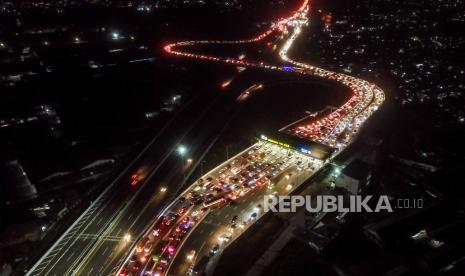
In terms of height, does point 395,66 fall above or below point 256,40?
below

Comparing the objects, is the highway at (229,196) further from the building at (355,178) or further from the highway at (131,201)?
the building at (355,178)

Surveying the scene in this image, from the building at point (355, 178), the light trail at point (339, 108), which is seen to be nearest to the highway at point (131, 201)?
the light trail at point (339, 108)

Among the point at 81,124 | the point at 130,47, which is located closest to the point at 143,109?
the point at 81,124

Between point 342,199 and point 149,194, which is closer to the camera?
point 342,199

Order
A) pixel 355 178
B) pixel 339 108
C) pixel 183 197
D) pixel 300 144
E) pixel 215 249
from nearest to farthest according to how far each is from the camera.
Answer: pixel 215 249 < pixel 355 178 < pixel 183 197 < pixel 300 144 < pixel 339 108

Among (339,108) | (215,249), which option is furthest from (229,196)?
(339,108)

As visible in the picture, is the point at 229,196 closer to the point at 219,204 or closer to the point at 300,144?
the point at 219,204

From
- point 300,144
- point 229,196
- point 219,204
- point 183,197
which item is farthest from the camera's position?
point 300,144

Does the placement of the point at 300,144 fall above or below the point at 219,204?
above

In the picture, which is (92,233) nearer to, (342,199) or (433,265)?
(342,199)
